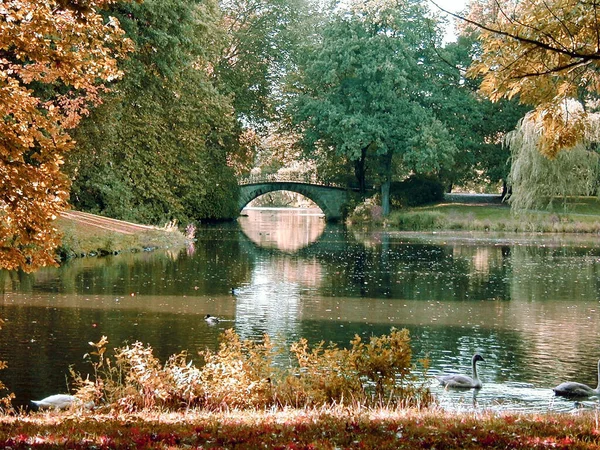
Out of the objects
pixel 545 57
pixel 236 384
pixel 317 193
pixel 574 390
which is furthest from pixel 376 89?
pixel 236 384

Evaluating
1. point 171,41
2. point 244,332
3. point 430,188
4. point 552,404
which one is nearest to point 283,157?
point 430,188

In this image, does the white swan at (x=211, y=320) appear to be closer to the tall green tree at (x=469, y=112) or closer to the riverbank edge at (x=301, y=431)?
the riverbank edge at (x=301, y=431)

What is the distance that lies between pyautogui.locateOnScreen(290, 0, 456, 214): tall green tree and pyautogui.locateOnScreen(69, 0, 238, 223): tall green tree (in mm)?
7057

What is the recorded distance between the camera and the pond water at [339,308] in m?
13.8

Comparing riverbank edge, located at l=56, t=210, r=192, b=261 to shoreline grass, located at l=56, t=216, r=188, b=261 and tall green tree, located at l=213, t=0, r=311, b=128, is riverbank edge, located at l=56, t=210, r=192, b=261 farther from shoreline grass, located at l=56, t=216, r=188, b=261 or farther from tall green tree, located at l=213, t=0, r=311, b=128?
tall green tree, located at l=213, t=0, r=311, b=128

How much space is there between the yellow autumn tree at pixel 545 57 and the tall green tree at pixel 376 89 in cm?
4116

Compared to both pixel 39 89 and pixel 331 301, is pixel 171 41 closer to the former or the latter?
pixel 39 89

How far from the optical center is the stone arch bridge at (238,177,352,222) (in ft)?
204

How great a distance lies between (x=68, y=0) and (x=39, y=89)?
18914mm

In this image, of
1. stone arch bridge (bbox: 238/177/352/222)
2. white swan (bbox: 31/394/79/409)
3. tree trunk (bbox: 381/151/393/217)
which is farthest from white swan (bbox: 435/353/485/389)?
stone arch bridge (bbox: 238/177/352/222)

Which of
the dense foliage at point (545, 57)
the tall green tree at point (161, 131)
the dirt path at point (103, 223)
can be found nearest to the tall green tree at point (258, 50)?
the tall green tree at point (161, 131)

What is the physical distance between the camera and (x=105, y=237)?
33.0 m

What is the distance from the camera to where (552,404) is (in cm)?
1191

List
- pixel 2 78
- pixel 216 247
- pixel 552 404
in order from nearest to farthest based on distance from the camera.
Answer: pixel 2 78
pixel 552 404
pixel 216 247
